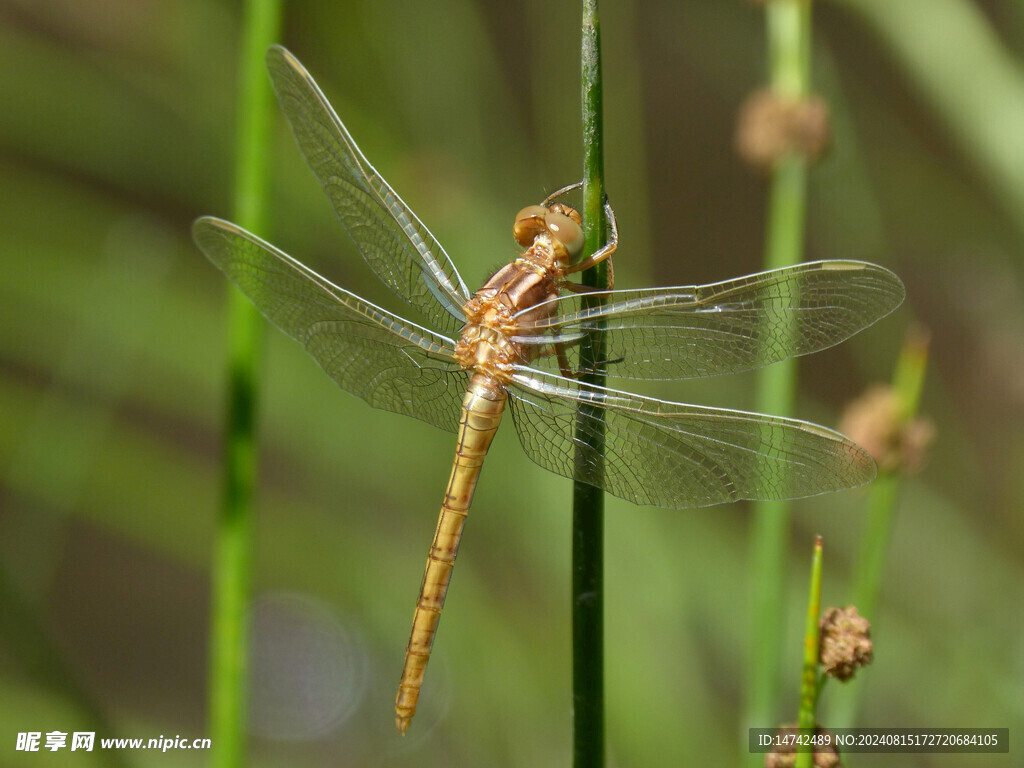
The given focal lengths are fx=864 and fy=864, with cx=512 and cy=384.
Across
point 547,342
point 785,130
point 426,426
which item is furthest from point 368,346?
point 426,426

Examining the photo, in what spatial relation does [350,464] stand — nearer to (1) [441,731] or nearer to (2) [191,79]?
(1) [441,731]

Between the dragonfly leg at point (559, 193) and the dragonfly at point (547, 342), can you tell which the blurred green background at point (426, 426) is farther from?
the dragonfly leg at point (559, 193)

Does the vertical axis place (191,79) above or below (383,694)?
above

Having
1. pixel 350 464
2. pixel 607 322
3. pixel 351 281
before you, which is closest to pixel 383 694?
pixel 350 464

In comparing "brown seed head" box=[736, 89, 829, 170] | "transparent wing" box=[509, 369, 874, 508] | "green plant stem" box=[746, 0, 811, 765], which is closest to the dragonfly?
"transparent wing" box=[509, 369, 874, 508]

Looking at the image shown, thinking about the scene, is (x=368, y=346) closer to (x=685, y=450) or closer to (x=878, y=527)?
(x=685, y=450)

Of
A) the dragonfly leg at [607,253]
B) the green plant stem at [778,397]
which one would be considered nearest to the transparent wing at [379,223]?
the dragonfly leg at [607,253]
